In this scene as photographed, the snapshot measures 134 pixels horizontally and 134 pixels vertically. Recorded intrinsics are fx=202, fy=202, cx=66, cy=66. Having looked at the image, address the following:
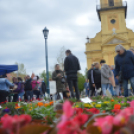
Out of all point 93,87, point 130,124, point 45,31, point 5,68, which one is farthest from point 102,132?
point 45,31

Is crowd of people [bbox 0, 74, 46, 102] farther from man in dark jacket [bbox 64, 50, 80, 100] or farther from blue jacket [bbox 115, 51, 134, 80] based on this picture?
blue jacket [bbox 115, 51, 134, 80]

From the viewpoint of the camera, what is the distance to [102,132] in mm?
642

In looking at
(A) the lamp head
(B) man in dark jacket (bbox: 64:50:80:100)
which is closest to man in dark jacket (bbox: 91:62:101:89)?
(B) man in dark jacket (bbox: 64:50:80:100)

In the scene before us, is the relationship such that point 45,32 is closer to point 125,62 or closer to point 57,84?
point 57,84

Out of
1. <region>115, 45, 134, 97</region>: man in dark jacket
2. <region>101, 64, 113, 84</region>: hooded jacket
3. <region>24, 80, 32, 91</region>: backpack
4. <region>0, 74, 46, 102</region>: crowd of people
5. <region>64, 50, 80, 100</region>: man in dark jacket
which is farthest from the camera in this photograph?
<region>24, 80, 32, 91</region>: backpack

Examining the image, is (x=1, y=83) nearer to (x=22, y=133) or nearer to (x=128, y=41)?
(x=22, y=133)

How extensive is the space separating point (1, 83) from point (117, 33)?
123 ft

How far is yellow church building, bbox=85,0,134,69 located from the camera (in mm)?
41062

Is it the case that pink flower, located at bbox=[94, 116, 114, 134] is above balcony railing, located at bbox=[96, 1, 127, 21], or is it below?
below

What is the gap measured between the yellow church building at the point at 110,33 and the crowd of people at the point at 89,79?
103 feet

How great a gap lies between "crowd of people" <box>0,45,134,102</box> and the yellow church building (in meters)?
31.3

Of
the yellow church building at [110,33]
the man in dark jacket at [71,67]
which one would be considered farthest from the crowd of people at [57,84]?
the yellow church building at [110,33]

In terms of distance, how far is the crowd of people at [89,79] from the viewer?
20.1 feet

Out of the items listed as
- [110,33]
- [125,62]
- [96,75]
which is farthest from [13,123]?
[110,33]
